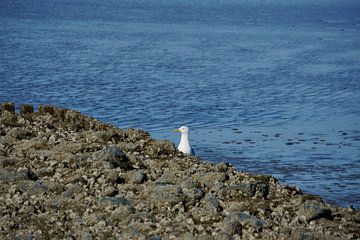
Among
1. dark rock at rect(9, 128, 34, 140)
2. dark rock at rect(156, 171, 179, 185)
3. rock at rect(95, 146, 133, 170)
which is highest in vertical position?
rock at rect(95, 146, 133, 170)

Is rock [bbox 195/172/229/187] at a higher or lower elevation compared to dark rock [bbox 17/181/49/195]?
lower

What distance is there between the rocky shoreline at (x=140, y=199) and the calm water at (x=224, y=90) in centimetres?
507

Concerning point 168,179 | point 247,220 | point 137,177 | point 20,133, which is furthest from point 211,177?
point 20,133

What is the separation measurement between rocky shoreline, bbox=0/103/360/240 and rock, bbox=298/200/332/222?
0.5 inches

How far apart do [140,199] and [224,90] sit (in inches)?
855

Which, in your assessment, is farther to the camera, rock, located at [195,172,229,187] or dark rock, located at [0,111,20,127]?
dark rock, located at [0,111,20,127]

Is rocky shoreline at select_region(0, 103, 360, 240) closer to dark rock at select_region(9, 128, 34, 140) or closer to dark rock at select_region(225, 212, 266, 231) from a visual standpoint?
dark rock at select_region(225, 212, 266, 231)

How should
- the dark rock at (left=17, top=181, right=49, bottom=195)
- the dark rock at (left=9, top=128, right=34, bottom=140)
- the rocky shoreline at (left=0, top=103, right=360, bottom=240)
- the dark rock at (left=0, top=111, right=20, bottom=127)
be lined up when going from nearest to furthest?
the rocky shoreline at (left=0, top=103, right=360, bottom=240)
the dark rock at (left=17, top=181, right=49, bottom=195)
the dark rock at (left=9, top=128, right=34, bottom=140)
the dark rock at (left=0, top=111, right=20, bottom=127)

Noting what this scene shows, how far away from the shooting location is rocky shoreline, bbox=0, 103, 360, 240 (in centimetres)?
955

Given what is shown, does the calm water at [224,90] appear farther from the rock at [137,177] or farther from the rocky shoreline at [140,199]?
the rock at [137,177]

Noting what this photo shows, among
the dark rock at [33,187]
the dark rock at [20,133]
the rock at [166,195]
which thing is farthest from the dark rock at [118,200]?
the dark rock at [20,133]

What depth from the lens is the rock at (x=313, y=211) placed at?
10227 millimetres

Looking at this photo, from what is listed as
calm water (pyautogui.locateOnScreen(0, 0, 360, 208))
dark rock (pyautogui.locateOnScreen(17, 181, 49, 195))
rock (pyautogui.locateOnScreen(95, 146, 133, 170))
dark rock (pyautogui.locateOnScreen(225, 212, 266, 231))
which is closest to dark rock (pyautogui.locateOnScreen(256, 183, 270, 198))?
dark rock (pyautogui.locateOnScreen(225, 212, 266, 231))

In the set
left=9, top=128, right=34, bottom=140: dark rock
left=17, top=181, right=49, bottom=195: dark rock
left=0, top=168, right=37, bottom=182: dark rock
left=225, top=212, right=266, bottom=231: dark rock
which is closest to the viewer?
left=225, top=212, right=266, bottom=231: dark rock
